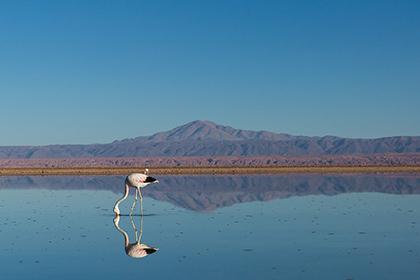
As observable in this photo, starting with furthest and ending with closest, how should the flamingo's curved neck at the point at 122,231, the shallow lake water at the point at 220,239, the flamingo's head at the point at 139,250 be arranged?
1. the flamingo's curved neck at the point at 122,231
2. the flamingo's head at the point at 139,250
3. the shallow lake water at the point at 220,239

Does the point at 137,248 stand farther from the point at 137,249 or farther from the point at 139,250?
the point at 139,250

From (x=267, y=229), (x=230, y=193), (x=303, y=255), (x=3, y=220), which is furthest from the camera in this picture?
(x=230, y=193)

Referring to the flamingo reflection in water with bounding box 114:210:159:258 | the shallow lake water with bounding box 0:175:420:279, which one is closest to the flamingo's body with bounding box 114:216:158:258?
the flamingo reflection in water with bounding box 114:210:159:258

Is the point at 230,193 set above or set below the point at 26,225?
above

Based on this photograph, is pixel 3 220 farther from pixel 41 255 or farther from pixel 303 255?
pixel 303 255

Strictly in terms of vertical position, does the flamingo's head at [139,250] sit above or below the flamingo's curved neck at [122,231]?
below

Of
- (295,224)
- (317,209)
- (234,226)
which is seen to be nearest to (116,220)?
(234,226)

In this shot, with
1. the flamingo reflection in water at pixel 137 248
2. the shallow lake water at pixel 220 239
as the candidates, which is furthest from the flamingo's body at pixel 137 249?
the shallow lake water at pixel 220 239

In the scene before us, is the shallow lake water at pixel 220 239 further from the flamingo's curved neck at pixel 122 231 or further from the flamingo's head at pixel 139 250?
the flamingo's head at pixel 139 250

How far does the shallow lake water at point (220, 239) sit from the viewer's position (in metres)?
12.5

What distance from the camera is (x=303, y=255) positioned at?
1391 centimetres

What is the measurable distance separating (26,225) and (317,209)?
1008 cm

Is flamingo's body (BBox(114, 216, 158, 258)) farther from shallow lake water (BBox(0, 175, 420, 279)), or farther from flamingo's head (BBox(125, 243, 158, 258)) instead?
shallow lake water (BBox(0, 175, 420, 279))

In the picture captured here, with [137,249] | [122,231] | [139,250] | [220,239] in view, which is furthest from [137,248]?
[122,231]
